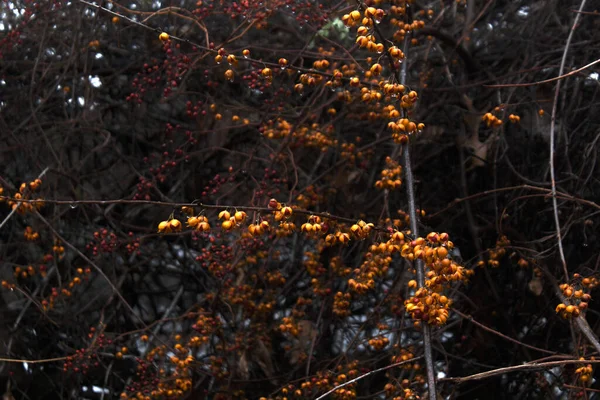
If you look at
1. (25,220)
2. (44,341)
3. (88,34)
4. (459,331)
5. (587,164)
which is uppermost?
(88,34)

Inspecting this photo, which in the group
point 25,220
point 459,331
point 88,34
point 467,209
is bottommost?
point 459,331

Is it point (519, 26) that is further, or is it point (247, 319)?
point (519, 26)

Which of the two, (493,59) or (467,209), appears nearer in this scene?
(467,209)

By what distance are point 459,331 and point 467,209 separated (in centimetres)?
51

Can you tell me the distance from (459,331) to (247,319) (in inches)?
37.3

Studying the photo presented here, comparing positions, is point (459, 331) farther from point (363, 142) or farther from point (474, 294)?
point (363, 142)

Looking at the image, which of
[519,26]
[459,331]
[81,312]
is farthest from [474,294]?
[81,312]

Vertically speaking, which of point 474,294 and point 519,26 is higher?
point 519,26

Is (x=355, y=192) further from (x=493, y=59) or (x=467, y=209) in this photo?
(x=493, y=59)

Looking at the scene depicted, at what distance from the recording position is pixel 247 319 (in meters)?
3.74

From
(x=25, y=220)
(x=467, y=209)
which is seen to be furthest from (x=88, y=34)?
(x=467, y=209)

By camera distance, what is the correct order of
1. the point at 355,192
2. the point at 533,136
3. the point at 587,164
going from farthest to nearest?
the point at 355,192 → the point at 533,136 → the point at 587,164

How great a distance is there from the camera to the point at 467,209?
138 inches

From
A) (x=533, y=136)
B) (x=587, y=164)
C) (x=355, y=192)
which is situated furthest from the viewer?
(x=355, y=192)
